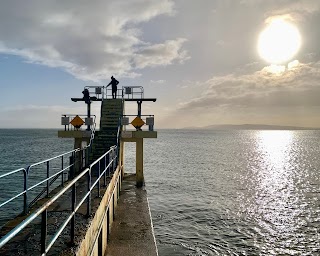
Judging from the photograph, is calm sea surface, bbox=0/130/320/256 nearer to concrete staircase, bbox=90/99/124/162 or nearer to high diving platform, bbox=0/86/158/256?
high diving platform, bbox=0/86/158/256

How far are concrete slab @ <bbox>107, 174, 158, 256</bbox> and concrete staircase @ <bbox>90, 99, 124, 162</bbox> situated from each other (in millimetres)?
2872

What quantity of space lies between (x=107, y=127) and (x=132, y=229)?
8.91 metres

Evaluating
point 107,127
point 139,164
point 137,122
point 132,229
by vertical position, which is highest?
point 137,122

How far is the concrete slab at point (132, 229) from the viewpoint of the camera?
364 inches

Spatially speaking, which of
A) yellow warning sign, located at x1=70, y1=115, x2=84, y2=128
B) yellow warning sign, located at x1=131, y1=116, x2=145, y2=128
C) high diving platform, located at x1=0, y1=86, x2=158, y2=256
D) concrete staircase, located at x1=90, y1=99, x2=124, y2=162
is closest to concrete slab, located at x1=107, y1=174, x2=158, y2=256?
high diving platform, located at x1=0, y1=86, x2=158, y2=256

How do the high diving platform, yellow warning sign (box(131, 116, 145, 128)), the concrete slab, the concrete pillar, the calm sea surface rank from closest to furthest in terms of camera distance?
the high diving platform, the concrete slab, the calm sea surface, yellow warning sign (box(131, 116, 145, 128)), the concrete pillar

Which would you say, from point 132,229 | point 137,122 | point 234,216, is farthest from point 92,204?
point 234,216

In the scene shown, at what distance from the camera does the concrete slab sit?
9.23 metres

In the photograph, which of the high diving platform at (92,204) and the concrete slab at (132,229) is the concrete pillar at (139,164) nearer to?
the high diving platform at (92,204)

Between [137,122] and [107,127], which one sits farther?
[107,127]

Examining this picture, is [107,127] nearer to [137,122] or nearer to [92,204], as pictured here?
[137,122]

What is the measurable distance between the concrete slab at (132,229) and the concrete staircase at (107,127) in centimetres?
287

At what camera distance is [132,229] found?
10859 mm

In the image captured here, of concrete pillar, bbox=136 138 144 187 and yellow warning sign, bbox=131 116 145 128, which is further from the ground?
yellow warning sign, bbox=131 116 145 128
